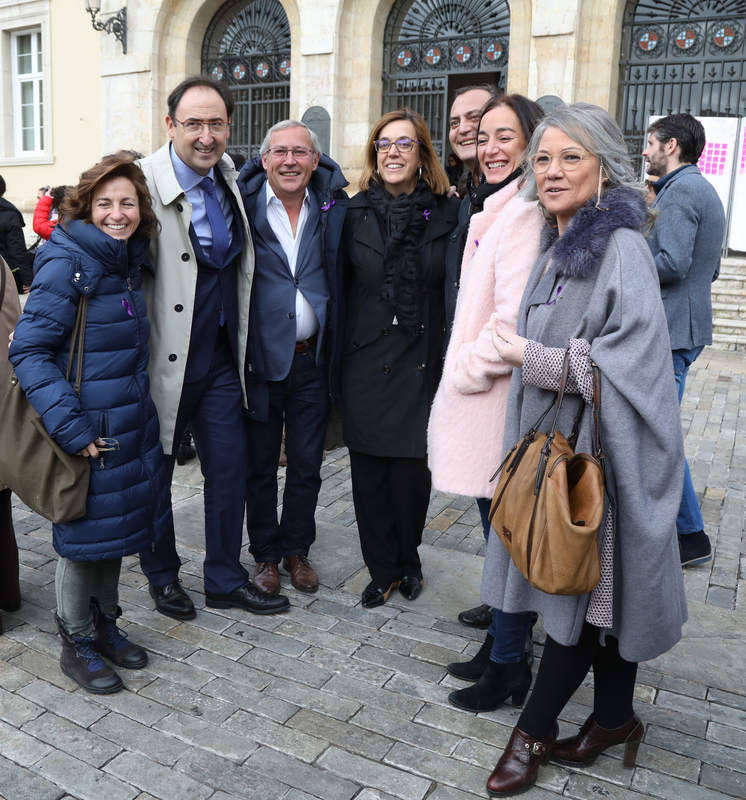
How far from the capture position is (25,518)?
4.71m

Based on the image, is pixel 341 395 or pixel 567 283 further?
pixel 341 395

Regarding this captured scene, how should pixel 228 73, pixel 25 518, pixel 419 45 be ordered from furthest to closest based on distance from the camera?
1. pixel 228 73
2. pixel 419 45
3. pixel 25 518

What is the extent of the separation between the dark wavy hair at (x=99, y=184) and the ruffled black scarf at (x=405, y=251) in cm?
98

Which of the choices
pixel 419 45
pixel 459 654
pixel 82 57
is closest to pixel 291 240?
pixel 459 654

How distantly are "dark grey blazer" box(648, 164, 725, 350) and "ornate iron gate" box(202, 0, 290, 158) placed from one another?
10514 millimetres

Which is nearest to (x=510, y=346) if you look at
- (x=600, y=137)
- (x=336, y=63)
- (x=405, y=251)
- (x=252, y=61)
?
(x=600, y=137)

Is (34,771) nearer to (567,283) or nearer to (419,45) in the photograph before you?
(567,283)

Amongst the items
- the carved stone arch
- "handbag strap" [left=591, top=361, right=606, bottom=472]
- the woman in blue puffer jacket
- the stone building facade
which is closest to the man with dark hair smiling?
the woman in blue puffer jacket

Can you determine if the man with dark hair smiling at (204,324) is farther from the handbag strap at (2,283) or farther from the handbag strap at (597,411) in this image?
the handbag strap at (597,411)

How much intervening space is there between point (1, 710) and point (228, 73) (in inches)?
531

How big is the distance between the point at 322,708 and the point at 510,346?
143 cm

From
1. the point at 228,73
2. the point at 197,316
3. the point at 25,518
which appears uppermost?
the point at 228,73

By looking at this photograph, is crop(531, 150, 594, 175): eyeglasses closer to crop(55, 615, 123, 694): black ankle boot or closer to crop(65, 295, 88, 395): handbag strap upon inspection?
crop(65, 295, 88, 395): handbag strap

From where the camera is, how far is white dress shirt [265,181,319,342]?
11.9ft
